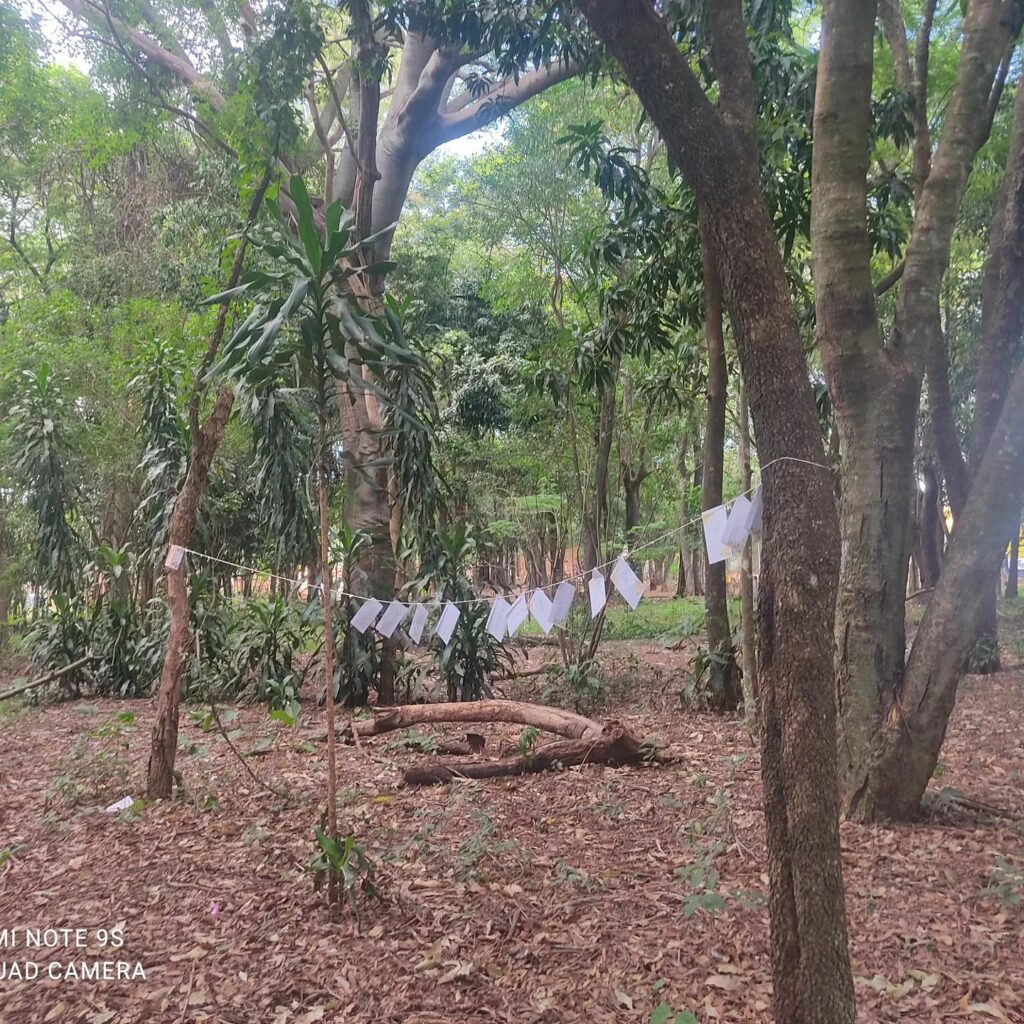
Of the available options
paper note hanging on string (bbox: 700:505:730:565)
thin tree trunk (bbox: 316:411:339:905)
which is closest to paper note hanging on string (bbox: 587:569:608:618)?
paper note hanging on string (bbox: 700:505:730:565)

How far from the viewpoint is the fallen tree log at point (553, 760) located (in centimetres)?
435

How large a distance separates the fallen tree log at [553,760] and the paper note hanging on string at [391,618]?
0.89m

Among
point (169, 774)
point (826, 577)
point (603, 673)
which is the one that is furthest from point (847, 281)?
point (603, 673)

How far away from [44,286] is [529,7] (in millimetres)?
9459

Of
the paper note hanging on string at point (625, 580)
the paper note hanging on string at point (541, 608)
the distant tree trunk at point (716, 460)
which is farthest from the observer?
the distant tree trunk at point (716, 460)

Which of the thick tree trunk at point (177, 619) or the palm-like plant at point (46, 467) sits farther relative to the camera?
the palm-like plant at point (46, 467)

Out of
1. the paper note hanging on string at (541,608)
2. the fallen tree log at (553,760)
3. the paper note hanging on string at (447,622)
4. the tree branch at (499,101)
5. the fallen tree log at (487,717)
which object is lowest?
the fallen tree log at (553,760)

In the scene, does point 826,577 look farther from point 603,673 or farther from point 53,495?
point 53,495

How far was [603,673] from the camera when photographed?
7324 millimetres

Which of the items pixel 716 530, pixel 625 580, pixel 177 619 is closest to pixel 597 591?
pixel 625 580

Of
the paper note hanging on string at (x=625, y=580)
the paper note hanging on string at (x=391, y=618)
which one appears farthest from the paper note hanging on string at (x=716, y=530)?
the paper note hanging on string at (x=391, y=618)

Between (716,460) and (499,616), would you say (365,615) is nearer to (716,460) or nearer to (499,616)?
(499,616)

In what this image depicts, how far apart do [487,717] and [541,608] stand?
1.52 meters

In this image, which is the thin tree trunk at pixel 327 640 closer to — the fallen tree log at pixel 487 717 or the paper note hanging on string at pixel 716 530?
the paper note hanging on string at pixel 716 530
